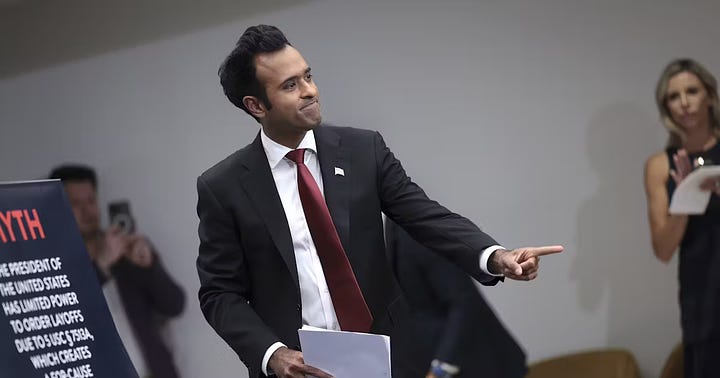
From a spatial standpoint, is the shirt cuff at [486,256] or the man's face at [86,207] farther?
the man's face at [86,207]

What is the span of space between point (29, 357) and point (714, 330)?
2.84 meters

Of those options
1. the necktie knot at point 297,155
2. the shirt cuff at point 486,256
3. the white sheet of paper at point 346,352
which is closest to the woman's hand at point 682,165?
the shirt cuff at point 486,256

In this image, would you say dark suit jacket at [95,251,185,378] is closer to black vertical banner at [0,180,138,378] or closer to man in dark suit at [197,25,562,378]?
black vertical banner at [0,180,138,378]

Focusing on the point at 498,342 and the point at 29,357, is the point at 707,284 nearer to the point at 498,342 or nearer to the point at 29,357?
the point at 498,342

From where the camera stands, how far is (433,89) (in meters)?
5.25

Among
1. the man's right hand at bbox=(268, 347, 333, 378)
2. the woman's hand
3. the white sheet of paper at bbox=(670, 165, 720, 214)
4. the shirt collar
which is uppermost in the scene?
the shirt collar

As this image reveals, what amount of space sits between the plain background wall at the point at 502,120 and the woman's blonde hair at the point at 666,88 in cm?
12

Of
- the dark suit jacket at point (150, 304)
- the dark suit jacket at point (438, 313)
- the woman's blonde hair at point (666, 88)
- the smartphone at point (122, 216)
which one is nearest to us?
the woman's blonde hair at point (666, 88)

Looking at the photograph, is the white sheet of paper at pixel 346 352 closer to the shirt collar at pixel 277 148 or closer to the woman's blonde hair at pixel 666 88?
the shirt collar at pixel 277 148

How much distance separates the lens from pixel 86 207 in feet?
20.7

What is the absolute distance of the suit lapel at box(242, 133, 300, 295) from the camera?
2.53m

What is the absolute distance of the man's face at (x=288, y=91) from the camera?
2.53 metres

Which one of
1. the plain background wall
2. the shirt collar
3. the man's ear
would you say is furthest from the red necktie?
the plain background wall

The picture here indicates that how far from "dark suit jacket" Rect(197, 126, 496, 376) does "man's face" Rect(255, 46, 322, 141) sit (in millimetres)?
113
